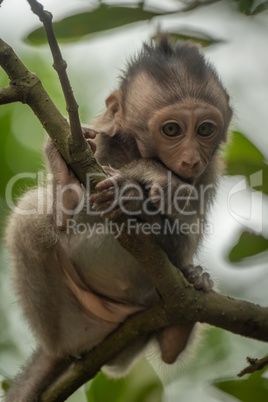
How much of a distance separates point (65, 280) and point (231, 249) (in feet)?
4.02

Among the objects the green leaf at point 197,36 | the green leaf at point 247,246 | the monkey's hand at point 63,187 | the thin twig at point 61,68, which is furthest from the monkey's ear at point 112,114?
the thin twig at point 61,68

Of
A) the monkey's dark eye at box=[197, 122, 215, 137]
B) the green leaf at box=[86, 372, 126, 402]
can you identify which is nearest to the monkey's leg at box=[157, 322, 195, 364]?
the green leaf at box=[86, 372, 126, 402]

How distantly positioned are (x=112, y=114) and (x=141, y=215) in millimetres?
1202

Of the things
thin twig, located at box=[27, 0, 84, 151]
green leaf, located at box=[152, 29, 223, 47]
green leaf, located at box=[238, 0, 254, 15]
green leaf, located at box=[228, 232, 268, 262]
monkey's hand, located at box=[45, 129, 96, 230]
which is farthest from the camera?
green leaf, located at box=[228, 232, 268, 262]

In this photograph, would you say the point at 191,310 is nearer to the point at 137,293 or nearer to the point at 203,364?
the point at 137,293

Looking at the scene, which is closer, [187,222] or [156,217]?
[156,217]

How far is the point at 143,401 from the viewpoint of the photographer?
14.3 feet

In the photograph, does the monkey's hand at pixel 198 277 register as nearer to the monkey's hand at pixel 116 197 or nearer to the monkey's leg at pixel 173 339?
the monkey's leg at pixel 173 339

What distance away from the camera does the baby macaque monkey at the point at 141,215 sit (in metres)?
3.77

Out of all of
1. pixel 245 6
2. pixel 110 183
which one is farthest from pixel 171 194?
pixel 245 6

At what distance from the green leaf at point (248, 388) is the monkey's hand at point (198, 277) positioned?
61cm

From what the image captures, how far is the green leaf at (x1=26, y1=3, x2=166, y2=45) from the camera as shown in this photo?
333 centimetres

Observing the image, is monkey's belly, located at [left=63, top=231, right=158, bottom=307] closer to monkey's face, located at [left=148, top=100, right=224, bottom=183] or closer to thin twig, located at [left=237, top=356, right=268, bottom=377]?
monkey's face, located at [left=148, top=100, right=224, bottom=183]

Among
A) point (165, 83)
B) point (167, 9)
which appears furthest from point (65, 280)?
point (167, 9)
